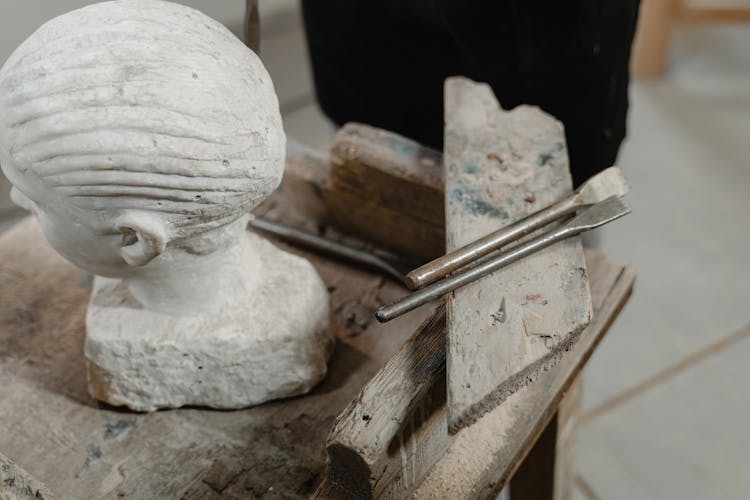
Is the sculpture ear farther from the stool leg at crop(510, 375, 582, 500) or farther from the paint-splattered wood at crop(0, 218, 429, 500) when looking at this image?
the stool leg at crop(510, 375, 582, 500)

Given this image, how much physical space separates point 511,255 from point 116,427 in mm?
553

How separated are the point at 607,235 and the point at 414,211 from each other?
48.2 inches

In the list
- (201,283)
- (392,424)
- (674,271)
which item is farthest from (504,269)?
(674,271)

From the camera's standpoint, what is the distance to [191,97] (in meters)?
0.84

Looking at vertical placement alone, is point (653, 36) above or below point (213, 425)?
below

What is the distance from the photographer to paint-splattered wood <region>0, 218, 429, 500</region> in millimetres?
1006

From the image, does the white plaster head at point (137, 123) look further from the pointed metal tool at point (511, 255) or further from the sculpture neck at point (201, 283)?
the pointed metal tool at point (511, 255)

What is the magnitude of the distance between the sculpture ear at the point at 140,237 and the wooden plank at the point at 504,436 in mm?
413

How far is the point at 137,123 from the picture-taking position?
825 mm

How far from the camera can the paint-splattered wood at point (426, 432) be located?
0.86 m

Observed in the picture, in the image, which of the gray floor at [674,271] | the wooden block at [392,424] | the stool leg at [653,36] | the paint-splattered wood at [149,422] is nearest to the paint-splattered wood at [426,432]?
the wooden block at [392,424]

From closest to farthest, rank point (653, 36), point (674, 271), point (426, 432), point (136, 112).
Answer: point (136, 112) → point (426, 432) → point (674, 271) → point (653, 36)

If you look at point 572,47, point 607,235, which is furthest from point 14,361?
point 607,235

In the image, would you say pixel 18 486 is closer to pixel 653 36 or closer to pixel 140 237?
pixel 140 237
